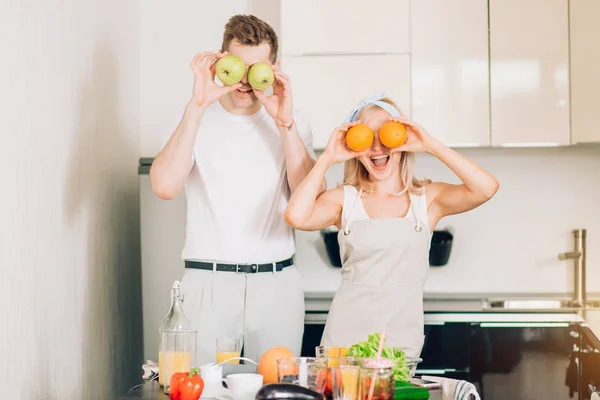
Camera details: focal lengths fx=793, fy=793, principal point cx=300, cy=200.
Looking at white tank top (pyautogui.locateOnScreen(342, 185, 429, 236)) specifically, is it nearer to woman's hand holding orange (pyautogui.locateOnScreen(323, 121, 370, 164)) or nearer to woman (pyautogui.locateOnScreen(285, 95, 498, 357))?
woman (pyautogui.locateOnScreen(285, 95, 498, 357))

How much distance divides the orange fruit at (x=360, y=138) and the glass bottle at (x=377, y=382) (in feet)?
2.99

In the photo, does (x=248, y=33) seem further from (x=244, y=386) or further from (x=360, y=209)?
(x=244, y=386)

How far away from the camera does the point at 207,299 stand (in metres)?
2.55

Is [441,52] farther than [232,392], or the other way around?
[441,52]

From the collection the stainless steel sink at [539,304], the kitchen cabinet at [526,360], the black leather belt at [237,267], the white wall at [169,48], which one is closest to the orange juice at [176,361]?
the black leather belt at [237,267]

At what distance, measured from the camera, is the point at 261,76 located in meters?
2.35

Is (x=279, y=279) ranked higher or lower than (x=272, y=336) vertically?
higher

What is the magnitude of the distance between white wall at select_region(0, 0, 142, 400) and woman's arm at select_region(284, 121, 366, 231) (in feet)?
2.77

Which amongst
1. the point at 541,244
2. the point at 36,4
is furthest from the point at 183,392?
the point at 541,244

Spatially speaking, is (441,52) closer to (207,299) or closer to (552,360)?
(552,360)

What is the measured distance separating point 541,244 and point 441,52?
106cm

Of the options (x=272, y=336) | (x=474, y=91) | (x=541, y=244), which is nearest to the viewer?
(x=272, y=336)

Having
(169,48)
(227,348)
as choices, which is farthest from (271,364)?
(169,48)

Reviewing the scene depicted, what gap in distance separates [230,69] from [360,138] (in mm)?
437
